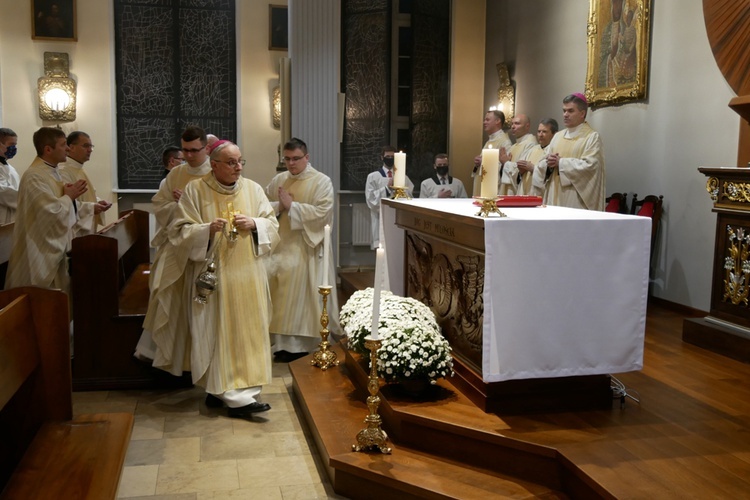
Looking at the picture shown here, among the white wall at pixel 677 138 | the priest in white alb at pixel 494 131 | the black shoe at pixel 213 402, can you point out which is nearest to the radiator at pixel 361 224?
the priest in white alb at pixel 494 131

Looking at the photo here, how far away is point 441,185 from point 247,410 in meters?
6.06

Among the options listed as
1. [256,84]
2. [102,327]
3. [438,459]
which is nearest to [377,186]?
[256,84]

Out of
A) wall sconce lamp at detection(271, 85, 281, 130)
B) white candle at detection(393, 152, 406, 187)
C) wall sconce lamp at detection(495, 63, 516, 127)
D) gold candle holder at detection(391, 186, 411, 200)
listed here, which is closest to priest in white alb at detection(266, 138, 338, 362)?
gold candle holder at detection(391, 186, 411, 200)

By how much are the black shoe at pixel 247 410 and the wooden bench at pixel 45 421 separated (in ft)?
5.26

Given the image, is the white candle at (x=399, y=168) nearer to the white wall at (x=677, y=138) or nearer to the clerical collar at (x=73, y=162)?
the white wall at (x=677, y=138)

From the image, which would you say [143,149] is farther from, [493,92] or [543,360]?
[543,360]

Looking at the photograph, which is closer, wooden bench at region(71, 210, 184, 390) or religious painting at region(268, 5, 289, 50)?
wooden bench at region(71, 210, 184, 390)

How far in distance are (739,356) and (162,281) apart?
3.76 metres

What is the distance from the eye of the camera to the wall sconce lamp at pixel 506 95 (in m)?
10.4

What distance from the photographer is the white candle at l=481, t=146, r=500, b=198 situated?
11.9 ft

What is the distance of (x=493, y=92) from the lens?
11.2 meters

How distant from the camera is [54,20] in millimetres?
10883

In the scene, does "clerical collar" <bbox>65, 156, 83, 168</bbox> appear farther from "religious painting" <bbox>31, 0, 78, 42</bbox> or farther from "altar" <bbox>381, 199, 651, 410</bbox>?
"religious painting" <bbox>31, 0, 78, 42</bbox>

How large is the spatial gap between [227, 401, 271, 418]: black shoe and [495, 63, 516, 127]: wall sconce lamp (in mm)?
6916
